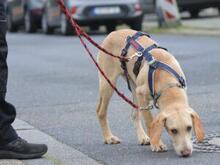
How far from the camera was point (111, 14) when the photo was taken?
20.6m

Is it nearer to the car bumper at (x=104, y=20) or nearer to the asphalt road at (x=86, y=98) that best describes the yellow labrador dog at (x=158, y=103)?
the asphalt road at (x=86, y=98)

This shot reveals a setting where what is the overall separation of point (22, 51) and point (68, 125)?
10.4 m

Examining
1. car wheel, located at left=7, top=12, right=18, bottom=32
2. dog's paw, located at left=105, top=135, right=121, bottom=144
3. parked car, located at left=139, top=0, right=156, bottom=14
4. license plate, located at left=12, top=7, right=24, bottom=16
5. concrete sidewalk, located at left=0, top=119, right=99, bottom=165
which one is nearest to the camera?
concrete sidewalk, located at left=0, top=119, right=99, bottom=165

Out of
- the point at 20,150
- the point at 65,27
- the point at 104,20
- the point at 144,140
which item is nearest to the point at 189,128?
the point at 144,140

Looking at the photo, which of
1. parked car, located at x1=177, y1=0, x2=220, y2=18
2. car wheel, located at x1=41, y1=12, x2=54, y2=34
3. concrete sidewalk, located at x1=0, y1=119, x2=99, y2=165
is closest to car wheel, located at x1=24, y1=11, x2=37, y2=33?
car wheel, located at x1=41, y1=12, x2=54, y2=34

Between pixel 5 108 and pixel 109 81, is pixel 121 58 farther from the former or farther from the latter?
pixel 5 108

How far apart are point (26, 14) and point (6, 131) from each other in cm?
2114

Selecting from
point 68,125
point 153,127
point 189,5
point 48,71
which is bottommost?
point 189,5

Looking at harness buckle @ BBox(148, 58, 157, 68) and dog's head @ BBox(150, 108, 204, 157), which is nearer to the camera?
dog's head @ BBox(150, 108, 204, 157)

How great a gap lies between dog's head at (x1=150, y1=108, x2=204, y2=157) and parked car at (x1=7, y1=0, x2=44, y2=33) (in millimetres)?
19290

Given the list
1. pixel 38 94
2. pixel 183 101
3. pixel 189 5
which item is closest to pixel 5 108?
pixel 183 101

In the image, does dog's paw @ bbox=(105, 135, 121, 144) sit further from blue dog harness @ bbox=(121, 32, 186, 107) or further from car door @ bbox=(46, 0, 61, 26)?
car door @ bbox=(46, 0, 61, 26)

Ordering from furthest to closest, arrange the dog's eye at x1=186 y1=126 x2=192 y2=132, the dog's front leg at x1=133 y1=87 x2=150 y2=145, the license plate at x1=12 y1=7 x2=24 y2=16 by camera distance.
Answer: the license plate at x1=12 y1=7 x2=24 y2=16
the dog's front leg at x1=133 y1=87 x2=150 y2=145
the dog's eye at x1=186 y1=126 x2=192 y2=132

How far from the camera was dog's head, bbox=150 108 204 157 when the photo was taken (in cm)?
540
